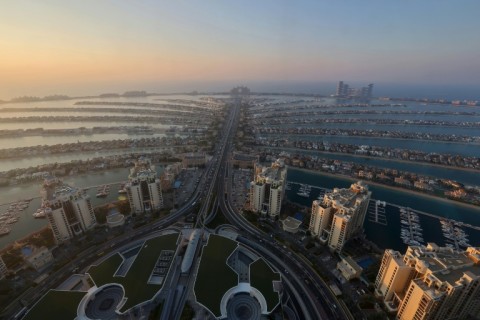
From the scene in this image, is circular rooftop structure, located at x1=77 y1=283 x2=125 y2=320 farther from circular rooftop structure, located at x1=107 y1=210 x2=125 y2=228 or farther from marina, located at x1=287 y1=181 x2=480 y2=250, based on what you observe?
marina, located at x1=287 y1=181 x2=480 y2=250

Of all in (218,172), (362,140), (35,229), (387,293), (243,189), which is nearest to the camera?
(387,293)

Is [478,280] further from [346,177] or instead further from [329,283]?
[346,177]

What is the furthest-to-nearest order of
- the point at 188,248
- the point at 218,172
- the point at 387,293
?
1. the point at 218,172
2. the point at 188,248
3. the point at 387,293

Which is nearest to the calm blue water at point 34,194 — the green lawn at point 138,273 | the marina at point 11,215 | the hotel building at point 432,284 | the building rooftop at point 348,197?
the marina at point 11,215

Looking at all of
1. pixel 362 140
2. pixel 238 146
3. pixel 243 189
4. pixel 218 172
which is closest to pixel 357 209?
pixel 243 189

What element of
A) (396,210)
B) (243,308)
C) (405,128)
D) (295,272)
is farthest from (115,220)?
(405,128)

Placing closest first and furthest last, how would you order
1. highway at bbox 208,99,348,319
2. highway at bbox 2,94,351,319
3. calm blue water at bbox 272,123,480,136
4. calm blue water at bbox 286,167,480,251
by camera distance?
highway at bbox 208,99,348,319, highway at bbox 2,94,351,319, calm blue water at bbox 286,167,480,251, calm blue water at bbox 272,123,480,136

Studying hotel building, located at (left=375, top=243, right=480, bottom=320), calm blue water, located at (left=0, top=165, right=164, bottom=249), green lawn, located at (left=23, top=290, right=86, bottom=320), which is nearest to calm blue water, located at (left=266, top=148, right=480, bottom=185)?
hotel building, located at (left=375, top=243, right=480, bottom=320)
